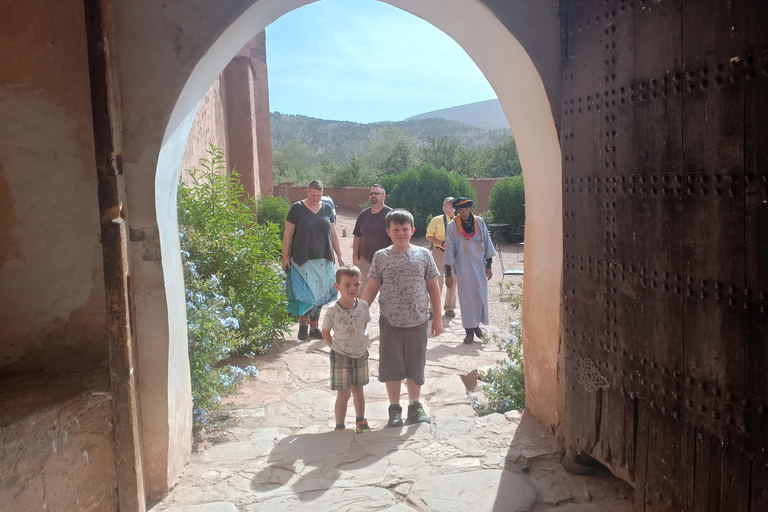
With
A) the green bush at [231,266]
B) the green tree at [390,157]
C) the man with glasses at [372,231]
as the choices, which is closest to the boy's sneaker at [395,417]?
the green bush at [231,266]

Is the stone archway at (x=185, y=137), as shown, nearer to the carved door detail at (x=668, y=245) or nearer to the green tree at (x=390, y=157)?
the carved door detail at (x=668, y=245)

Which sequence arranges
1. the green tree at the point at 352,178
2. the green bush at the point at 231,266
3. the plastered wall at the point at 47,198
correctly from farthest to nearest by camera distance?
the green tree at the point at 352,178 < the green bush at the point at 231,266 < the plastered wall at the point at 47,198

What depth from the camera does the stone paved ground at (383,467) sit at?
2828 mm

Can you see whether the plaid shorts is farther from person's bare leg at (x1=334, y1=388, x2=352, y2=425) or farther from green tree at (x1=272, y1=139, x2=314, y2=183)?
green tree at (x1=272, y1=139, x2=314, y2=183)

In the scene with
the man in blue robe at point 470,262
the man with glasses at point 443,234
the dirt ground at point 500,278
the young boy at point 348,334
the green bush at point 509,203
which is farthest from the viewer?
the green bush at point 509,203

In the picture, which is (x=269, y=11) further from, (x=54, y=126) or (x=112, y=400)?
(x=112, y=400)

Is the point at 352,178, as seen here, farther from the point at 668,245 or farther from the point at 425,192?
the point at 668,245

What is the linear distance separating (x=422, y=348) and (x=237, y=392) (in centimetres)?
161

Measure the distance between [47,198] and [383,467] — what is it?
215 cm

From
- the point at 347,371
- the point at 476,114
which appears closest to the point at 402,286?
the point at 347,371

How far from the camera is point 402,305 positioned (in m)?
3.81

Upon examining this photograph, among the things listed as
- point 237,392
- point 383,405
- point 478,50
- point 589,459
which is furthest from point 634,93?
point 237,392

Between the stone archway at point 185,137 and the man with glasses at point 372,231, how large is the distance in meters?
2.80

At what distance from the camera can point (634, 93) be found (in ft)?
8.21
